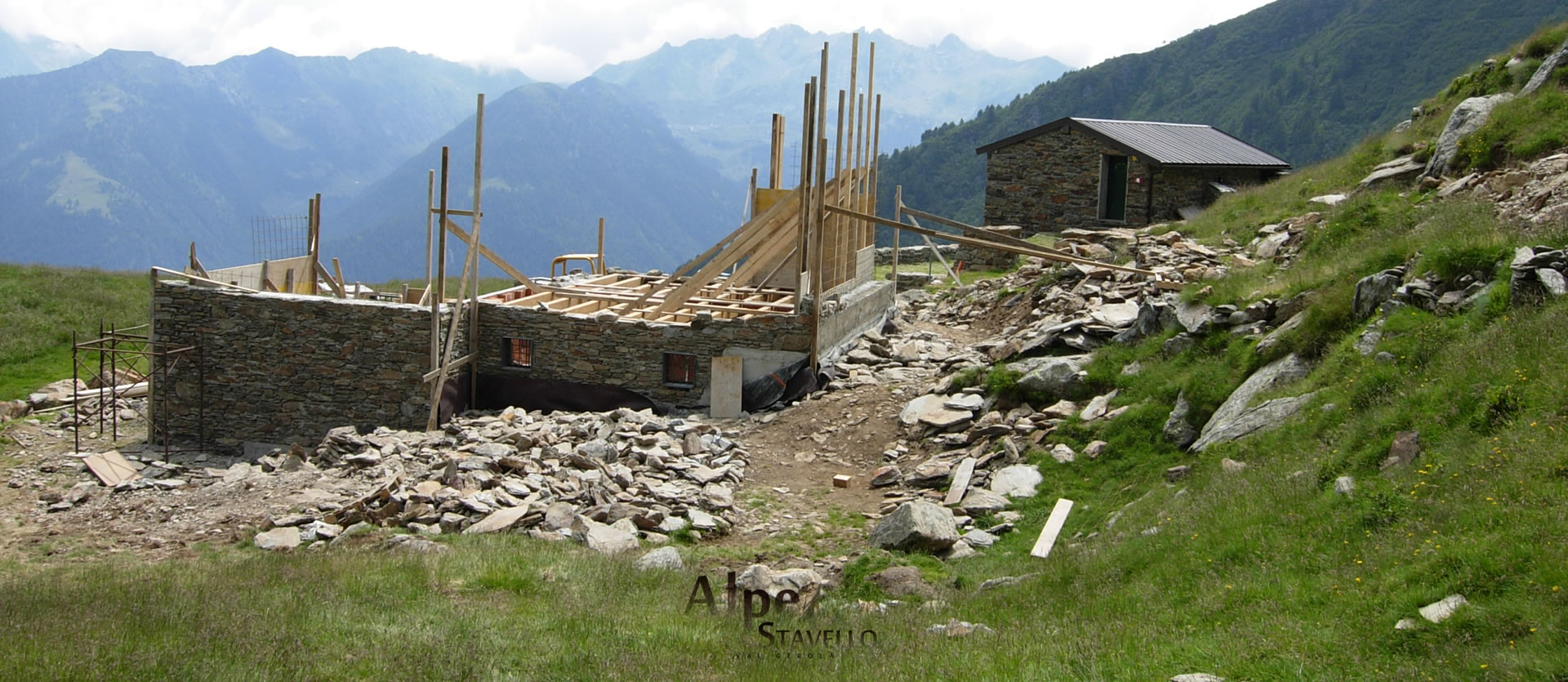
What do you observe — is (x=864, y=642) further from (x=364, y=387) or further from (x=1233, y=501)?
(x=364, y=387)

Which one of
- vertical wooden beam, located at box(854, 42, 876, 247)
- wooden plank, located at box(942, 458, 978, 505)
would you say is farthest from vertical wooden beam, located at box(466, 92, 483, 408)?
wooden plank, located at box(942, 458, 978, 505)

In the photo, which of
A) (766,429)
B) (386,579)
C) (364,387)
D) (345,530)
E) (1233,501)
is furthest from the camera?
(364,387)

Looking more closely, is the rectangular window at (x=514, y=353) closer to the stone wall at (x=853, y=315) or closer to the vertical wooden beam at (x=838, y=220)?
the stone wall at (x=853, y=315)

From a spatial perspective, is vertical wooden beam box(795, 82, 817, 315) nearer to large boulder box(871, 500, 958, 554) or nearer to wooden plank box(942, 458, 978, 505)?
wooden plank box(942, 458, 978, 505)

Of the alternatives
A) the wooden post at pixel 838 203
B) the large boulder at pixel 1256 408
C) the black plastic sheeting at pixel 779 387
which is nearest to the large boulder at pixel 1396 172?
the large boulder at pixel 1256 408

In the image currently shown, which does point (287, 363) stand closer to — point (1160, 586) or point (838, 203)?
point (838, 203)

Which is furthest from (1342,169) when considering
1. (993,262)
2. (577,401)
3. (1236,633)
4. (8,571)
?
(8,571)

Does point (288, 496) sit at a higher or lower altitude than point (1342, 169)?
lower

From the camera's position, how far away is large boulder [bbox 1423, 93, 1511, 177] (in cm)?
1697

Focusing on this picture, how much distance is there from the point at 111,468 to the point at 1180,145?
29.1 m

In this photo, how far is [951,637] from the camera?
793cm

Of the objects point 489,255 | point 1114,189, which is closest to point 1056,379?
point 489,255

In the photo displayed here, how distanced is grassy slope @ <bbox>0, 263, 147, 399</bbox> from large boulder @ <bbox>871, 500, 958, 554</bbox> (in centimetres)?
2118

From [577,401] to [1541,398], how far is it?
14166 mm
